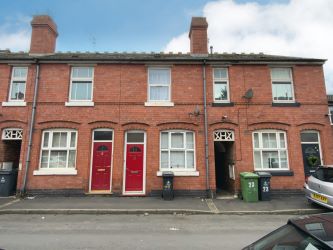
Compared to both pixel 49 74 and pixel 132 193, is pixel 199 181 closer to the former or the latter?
pixel 132 193

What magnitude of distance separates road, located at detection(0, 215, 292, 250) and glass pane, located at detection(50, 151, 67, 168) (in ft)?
10.8

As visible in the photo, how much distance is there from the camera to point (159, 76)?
38.1 feet

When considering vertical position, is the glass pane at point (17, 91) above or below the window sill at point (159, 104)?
above

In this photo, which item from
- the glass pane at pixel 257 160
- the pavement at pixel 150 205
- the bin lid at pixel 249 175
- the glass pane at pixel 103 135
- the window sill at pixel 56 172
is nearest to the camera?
the pavement at pixel 150 205

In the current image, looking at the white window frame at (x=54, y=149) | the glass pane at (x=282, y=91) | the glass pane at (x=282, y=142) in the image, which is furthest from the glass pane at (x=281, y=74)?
the white window frame at (x=54, y=149)

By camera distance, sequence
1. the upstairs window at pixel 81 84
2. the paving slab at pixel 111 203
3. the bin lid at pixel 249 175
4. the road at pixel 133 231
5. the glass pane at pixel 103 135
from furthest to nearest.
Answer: the upstairs window at pixel 81 84, the glass pane at pixel 103 135, the bin lid at pixel 249 175, the paving slab at pixel 111 203, the road at pixel 133 231

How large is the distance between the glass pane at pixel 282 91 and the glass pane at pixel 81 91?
9.75 meters

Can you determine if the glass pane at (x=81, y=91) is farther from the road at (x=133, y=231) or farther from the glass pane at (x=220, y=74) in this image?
the glass pane at (x=220, y=74)

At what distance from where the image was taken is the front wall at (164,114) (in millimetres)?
10445

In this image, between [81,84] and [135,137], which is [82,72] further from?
[135,137]

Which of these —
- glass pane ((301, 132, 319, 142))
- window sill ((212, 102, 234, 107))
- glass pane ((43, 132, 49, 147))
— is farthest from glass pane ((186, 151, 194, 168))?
glass pane ((43, 132, 49, 147))

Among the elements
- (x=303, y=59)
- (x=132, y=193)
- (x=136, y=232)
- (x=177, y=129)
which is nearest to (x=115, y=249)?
(x=136, y=232)

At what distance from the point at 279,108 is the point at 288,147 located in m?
2.01

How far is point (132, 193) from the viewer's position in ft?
34.2
